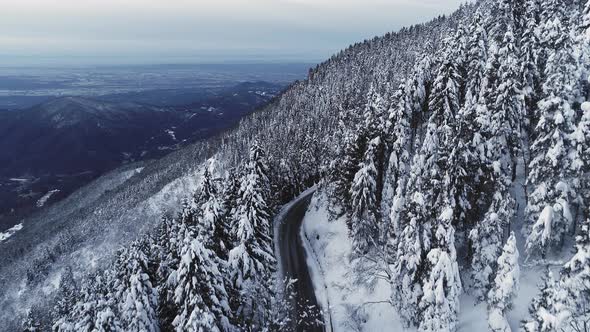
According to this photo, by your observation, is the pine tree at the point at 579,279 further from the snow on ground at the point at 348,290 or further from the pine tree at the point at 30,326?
the pine tree at the point at 30,326

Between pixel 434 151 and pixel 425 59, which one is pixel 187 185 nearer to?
pixel 425 59

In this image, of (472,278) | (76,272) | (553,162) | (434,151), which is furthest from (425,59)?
(76,272)

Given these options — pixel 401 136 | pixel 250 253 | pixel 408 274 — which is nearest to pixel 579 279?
pixel 408 274

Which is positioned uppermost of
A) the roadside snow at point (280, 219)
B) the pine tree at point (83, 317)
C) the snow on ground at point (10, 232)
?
the pine tree at point (83, 317)

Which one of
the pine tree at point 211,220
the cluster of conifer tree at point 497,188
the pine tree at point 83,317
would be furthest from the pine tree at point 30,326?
the cluster of conifer tree at point 497,188

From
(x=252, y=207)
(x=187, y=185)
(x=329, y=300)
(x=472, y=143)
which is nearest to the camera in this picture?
(x=472, y=143)

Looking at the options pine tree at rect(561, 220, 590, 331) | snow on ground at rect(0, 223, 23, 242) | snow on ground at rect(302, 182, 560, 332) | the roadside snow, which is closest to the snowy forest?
pine tree at rect(561, 220, 590, 331)

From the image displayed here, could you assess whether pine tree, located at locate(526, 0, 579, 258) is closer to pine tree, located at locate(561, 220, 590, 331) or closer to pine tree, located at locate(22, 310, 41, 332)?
pine tree, located at locate(561, 220, 590, 331)
